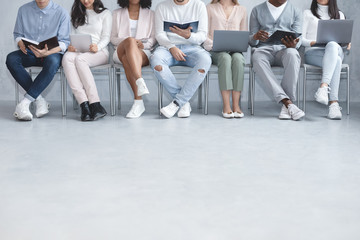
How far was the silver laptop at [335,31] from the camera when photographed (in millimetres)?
3742

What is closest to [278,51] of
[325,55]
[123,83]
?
[325,55]

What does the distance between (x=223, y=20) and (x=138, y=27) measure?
739 millimetres

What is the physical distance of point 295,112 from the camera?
145 inches

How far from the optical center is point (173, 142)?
2863 mm

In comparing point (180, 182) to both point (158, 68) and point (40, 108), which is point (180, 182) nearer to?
point (158, 68)

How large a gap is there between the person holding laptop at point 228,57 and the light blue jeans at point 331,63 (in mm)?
640

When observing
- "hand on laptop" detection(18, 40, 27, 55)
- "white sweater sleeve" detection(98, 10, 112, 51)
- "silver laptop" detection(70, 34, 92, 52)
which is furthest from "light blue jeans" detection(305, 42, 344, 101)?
"hand on laptop" detection(18, 40, 27, 55)

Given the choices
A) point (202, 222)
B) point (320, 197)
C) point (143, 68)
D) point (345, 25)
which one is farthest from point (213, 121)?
point (202, 222)

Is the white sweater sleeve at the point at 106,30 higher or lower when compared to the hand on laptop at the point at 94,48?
higher

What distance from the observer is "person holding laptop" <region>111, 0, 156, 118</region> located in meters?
3.83

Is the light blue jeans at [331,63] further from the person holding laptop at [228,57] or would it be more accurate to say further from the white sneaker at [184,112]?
the white sneaker at [184,112]

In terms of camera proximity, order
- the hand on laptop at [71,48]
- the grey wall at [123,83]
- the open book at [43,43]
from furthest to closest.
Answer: the grey wall at [123,83] → the hand on laptop at [71,48] → the open book at [43,43]

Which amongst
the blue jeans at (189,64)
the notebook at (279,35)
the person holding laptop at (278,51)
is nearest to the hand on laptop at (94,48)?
the blue jeans at (189,64)

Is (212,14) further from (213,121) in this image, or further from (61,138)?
(61,138)
